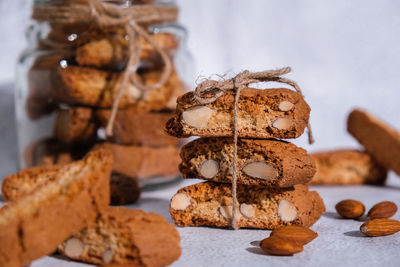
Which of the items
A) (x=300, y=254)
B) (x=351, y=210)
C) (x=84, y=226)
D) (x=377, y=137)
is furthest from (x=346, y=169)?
(x=84, y=226)

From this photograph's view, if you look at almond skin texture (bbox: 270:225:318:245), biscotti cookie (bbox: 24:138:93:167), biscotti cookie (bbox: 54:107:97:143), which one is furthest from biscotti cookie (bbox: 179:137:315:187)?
biscotti cookie (bbox: 24:138:93:167)

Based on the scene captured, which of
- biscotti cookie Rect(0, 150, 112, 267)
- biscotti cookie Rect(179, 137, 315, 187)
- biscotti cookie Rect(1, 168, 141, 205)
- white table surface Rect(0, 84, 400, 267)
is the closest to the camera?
biscotti cookie Rect(0, 150, 112, 267)

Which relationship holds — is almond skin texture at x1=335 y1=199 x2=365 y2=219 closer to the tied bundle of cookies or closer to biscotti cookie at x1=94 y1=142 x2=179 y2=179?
the tied bundle of cookies

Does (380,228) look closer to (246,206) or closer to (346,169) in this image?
(246,206)

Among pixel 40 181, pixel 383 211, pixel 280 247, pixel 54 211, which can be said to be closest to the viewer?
pixel 54 211

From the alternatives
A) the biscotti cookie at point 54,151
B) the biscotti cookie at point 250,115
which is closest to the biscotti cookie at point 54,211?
the biscotti cookie at point 250,115

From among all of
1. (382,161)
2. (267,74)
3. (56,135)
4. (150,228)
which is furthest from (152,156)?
(382,161)

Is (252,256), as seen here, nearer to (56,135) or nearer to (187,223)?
(187,223)
